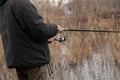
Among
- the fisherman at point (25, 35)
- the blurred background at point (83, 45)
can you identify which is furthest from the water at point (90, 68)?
the fisherman at point (25, 35)

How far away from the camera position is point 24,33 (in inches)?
110

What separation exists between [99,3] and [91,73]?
6.47 ft

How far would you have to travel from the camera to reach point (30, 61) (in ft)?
9.21

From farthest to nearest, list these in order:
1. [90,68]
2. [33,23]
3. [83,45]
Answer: [83,45], [90,68], [33,23]

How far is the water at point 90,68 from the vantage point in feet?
16.1

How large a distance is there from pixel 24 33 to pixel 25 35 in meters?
0.02

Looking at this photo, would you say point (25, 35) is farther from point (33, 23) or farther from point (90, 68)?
point (90, 68)

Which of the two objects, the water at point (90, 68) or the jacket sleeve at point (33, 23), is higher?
the jacket sleeve at point (33, 23)

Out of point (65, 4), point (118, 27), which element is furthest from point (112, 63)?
point (65, 4)

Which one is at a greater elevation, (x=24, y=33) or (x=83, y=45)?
(x=24, y=33)

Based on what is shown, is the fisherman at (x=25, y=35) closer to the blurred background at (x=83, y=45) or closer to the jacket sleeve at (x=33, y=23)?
the jacket sleeve at (x=33, y=23)

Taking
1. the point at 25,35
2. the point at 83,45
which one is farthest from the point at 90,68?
the point at 25,35

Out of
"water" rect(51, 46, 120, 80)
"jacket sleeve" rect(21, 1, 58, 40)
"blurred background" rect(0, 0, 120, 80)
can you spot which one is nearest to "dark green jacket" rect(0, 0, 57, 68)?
"jacket sleeve" rect(21, 1, 58, 40)

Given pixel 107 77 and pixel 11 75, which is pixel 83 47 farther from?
pixel 11 75
